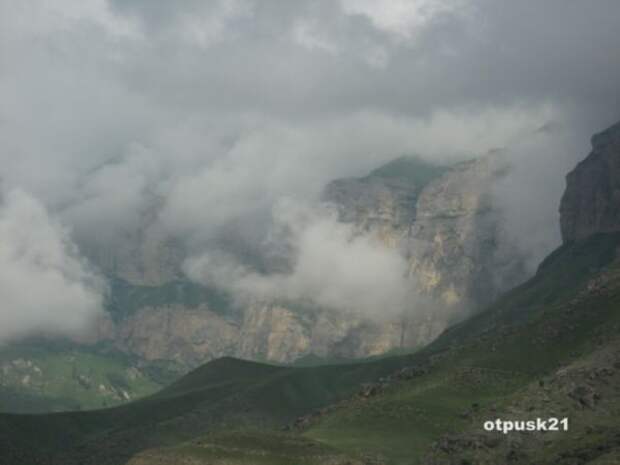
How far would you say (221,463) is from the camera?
19912cm

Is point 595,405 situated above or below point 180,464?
above

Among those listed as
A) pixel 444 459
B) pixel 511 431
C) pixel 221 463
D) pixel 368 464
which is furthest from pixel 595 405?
pixel 221 463

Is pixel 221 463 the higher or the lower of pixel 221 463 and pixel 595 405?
the lower

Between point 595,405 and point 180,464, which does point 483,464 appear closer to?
point 595,405

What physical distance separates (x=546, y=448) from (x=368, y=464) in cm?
3760

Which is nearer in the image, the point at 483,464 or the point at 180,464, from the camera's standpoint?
the point at 483,464

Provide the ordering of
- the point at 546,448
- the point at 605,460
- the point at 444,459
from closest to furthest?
the point at 605,460 → the point at 546,448 → the point at 444,459

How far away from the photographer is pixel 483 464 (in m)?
186

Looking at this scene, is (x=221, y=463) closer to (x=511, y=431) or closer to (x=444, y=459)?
(x=444, y=459)

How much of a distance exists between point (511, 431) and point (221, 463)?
5956cm

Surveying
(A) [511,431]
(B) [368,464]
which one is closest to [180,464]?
(B) [368,464]

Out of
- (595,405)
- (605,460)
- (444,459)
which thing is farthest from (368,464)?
(605,460)

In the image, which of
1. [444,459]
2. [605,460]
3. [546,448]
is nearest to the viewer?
[605,460]

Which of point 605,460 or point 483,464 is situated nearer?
point 605,460
